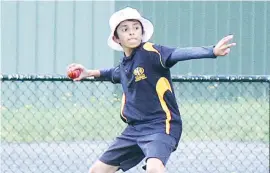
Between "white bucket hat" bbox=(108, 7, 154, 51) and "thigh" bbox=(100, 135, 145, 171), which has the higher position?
"white bucket hat" bbox=(108, 7, 154, 51)

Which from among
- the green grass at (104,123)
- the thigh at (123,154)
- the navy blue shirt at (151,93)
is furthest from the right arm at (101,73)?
the green grass at (104,123)

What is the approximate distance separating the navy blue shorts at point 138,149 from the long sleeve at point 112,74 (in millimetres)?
417

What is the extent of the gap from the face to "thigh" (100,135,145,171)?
59 cm

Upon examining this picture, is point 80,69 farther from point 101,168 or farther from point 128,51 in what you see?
point 101,168

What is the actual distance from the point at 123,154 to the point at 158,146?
385 mm

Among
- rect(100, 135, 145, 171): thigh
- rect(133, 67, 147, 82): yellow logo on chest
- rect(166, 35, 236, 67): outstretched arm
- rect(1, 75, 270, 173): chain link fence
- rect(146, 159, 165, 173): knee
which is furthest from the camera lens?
rect(1, 75, 270, 173): chain link fence

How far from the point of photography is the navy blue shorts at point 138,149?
512 cm

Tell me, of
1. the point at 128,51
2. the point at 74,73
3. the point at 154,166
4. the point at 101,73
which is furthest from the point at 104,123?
the point at 154,166

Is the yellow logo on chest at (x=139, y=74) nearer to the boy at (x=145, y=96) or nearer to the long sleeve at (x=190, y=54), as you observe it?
the boy at (x=145, y=96)

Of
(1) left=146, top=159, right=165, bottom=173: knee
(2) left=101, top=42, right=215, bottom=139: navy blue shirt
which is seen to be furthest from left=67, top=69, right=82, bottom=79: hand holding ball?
(1) left=146, top=159, right=165, bottom=173: knee

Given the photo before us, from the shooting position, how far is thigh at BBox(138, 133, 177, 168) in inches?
201

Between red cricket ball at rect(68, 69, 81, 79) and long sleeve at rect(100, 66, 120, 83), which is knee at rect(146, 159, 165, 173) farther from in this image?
red cricket ball at rect(68, 69, 81, 79)

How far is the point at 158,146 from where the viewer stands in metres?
5.12

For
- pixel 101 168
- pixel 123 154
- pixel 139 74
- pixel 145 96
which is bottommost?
pixel 101 168
